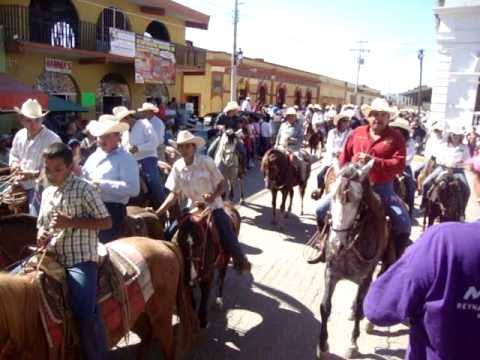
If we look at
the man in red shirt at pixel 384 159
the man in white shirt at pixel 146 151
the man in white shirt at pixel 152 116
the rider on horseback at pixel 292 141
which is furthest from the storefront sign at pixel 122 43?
the man in red shirt at pixel 384 159

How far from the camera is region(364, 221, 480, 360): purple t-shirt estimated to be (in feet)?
6.19

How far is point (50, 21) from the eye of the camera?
17.9m

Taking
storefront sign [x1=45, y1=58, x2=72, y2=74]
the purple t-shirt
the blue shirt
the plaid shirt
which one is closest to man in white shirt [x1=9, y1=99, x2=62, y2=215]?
the blue shirt

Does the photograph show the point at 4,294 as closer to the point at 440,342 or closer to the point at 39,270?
the point at 39,270

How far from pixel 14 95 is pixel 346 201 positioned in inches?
392

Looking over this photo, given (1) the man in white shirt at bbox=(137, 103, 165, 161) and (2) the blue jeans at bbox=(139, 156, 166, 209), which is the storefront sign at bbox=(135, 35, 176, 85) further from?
(2) the blue jeans at bbox=(139, 156, 166, 209)

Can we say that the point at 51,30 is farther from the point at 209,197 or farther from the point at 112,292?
the point at 112,292

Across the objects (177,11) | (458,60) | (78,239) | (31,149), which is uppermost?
(177,11)

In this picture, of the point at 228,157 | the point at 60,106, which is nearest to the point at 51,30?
the point at 60,106

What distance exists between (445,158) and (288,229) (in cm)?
351

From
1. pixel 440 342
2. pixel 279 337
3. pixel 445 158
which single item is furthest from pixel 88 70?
pixel 440 342

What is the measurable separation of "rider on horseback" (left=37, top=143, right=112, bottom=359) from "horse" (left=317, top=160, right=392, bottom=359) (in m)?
2.29

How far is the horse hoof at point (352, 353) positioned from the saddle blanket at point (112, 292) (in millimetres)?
2327

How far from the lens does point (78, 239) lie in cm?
339
